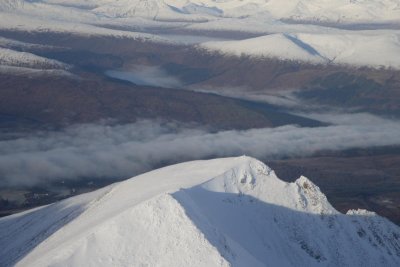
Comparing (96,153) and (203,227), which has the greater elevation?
(203,227)

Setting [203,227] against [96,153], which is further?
[96,153]

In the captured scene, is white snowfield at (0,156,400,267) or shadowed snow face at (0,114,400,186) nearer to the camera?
white snowfield at (0,156,400,267)

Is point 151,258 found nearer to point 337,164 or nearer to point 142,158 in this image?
point 142,158

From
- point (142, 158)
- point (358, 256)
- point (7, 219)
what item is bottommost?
point (142, 158)

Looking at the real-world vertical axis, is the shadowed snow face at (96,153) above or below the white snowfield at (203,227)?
below

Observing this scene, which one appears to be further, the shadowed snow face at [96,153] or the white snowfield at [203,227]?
the shadowed snow face at [96,153]

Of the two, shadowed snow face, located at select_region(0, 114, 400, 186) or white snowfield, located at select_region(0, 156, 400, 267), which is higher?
white snowfield, located at select_region(0, 156, 400, 267)

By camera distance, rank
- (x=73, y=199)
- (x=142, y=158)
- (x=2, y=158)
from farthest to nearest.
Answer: (x=142, y=158) → (x=2, y=158) → (x=73, y=199)

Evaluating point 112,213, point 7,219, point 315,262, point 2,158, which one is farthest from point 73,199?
point 2,158
